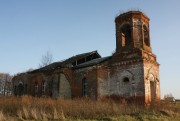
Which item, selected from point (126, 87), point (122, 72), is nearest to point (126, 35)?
point (122, 72)

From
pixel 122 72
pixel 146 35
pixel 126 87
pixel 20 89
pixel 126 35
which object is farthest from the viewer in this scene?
pixel 20 89

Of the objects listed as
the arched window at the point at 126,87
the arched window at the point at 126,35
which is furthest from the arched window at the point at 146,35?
the arched window at the point at 126,87

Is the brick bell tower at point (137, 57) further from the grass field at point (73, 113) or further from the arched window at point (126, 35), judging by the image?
the grass field at point (73, 113)

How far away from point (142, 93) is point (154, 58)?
4532mm

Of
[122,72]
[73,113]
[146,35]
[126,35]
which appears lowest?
[73,113]

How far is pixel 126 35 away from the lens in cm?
2123

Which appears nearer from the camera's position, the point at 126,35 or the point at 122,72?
the point at 122,72

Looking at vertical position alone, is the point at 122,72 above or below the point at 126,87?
above

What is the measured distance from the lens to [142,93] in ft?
57.2

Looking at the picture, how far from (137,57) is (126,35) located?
3.56 meters

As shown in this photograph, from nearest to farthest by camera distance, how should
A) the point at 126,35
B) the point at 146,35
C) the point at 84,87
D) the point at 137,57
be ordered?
1. the point at 137,57
2. the point at 146,35
3. the point at 126,35
4. the point at 84,87

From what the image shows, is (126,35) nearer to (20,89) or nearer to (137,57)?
(137,57)

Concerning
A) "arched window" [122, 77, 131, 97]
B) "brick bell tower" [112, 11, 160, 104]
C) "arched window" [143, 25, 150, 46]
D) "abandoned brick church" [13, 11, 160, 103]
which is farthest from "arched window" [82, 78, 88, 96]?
"arched window" [143, 25, 150, 46]

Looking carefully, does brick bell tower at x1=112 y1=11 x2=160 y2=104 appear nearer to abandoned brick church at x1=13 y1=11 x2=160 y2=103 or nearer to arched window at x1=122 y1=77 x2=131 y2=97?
abandoned brick church at x1=13 y1=11 x2=160 y2=103
